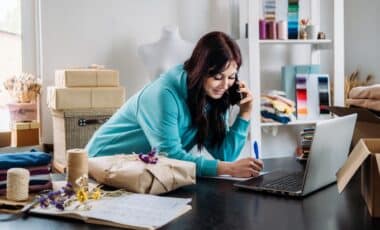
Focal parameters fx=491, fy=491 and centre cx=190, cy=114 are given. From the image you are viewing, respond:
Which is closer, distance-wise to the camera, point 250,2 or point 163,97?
point 163,97

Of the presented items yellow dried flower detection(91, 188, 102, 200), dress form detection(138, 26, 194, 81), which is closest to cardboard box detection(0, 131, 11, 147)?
dress form detection(138, 26, 194, 81)

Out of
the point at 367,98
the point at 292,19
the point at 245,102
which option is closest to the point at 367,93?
the point at 367,98

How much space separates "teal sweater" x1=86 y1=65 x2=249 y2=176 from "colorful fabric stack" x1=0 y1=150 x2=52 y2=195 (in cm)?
44

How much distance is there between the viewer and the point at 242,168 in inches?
59.4

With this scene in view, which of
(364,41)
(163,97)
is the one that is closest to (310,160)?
(163,97)

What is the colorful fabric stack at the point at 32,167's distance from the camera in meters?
1.20

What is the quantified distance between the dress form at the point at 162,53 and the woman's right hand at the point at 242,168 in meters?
1.49

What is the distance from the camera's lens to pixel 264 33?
121 inches

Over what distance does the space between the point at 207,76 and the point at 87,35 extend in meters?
1.43

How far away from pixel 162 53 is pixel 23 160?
1.80 meters

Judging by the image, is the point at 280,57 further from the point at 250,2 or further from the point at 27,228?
the point at 27,228

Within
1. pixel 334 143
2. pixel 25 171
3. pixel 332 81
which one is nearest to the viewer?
pixel 25 171

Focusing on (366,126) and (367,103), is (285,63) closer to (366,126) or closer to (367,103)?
(367,103)

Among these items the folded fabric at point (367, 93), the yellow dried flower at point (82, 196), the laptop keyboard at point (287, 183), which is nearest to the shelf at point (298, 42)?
the folded fabric at point (367, 93)
